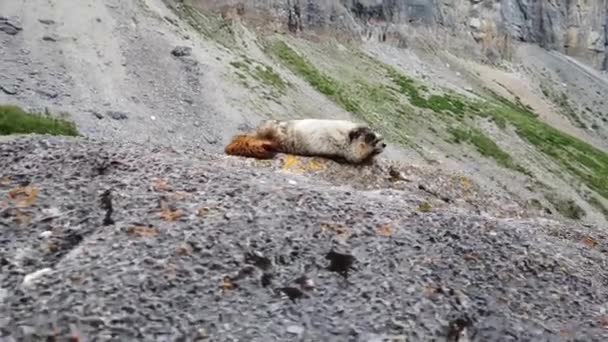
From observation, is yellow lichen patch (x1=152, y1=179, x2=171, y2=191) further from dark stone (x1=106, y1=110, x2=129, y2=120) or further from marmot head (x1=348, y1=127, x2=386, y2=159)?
dark stone (x1=106, y1=110, x2=129, y2=120)

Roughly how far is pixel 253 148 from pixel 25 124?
1996cm

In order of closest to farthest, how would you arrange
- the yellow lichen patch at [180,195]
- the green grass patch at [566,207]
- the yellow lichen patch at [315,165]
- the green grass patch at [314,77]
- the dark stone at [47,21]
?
the yellow lichen patch at [180,195]
the yellow lichen patch at [315,165]
the dark stone at [47,21]
the green grass patch at [566,207]
the green grass patch at [314,77]

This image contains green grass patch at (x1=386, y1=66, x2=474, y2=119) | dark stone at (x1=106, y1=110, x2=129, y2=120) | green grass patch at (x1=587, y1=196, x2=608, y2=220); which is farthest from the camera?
green grass patch at (x1=386, y1=66, x2=474, y2=119)

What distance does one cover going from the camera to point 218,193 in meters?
12.4

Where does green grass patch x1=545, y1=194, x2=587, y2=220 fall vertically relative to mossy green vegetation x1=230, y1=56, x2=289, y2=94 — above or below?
below

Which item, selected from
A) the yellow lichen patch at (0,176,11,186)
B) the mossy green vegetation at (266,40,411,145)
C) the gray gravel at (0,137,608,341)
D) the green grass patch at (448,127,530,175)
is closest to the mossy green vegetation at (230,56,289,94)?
the mossy green vegetation at (266,40,411,145)

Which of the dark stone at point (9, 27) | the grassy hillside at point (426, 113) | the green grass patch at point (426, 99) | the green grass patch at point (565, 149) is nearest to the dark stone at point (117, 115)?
the dark stone at point (9, 27)

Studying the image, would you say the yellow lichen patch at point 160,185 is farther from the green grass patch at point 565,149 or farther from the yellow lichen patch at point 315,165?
the green grass patch at point 565,149

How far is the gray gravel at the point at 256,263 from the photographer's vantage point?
948 centimetres

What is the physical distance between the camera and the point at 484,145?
2547 inches

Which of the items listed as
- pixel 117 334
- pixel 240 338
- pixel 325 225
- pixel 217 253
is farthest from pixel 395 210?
pixel 117 334

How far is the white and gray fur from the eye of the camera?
16828 millimetres

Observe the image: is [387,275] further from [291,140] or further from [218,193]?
[291,140]

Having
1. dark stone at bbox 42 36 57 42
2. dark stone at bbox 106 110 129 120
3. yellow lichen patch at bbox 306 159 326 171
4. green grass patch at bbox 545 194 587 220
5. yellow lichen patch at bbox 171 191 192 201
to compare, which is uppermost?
yellow lichen patch at bbox 171 191 192 201
